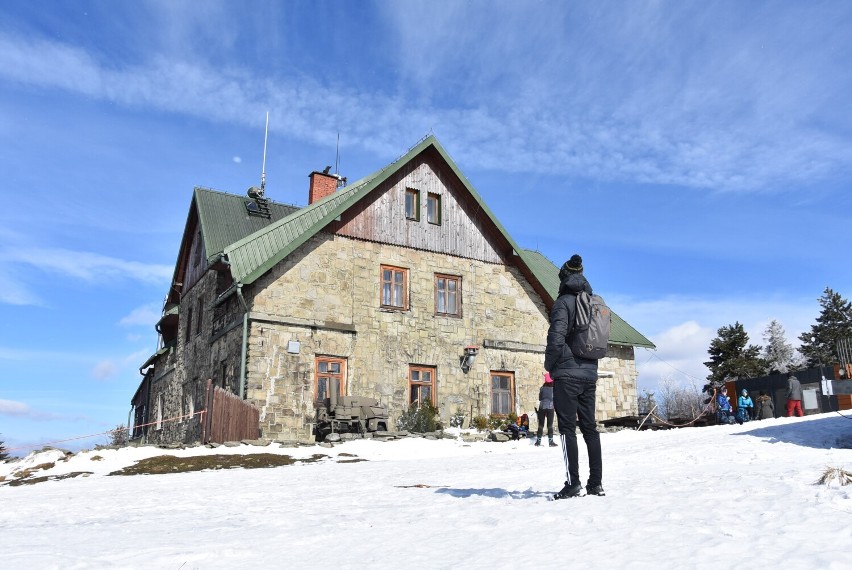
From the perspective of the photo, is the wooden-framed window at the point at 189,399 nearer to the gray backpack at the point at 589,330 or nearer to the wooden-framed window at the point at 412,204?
the wooden-framed window at the point at 412,204

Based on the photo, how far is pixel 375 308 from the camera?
A: 19.5 metres

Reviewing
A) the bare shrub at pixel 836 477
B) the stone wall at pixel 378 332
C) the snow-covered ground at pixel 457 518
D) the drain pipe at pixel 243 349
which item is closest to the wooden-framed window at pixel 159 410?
the drain pipe at pixel 243 349

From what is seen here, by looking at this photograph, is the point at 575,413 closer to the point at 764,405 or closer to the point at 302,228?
the point at 302,228

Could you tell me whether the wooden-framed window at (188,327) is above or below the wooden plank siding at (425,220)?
below

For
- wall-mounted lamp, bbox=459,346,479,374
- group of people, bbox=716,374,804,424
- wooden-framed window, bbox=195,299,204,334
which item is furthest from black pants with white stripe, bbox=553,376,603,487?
wooden-framed window, bbox=195,299,204,334

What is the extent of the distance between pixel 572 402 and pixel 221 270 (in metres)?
16.4

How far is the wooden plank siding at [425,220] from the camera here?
65.7ft

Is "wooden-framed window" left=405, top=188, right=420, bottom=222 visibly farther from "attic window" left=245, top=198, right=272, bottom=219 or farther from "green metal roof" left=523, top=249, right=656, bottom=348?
"attic window" left=245, top=198, right=272, bottom=219

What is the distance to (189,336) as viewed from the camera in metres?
23.8

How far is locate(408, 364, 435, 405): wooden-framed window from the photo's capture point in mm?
19547

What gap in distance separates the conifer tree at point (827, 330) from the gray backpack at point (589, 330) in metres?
58.2

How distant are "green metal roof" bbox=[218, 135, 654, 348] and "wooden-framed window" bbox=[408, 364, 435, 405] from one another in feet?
15.2

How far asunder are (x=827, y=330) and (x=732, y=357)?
49.2 ft

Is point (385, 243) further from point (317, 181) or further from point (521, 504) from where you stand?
point (521, 504)
